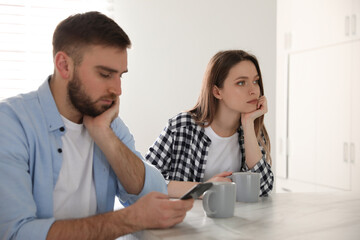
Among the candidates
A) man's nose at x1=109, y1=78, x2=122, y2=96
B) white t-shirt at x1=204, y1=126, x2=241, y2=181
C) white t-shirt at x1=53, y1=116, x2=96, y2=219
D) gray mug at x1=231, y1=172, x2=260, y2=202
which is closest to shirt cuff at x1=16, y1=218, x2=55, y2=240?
white t-shirt at x1=53, y1=116, x2=96, y2=219

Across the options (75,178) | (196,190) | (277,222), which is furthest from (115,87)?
(277,222)

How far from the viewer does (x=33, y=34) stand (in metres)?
2.31

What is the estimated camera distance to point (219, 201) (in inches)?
43.6

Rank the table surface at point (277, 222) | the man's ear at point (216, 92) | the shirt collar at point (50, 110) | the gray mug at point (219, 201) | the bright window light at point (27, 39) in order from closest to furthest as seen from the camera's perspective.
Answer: the table surface at point (277, 222) < the gray mug at point (219, 201) < the shirt collar at point (50, 110) < the man's ear at point (216, 92) < the bright window light at point (27, 39)

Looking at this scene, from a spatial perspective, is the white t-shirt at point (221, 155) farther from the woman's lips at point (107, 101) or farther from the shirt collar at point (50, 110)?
the shirt collar at point (50, 110)

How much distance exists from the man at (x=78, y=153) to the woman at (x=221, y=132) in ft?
1.60

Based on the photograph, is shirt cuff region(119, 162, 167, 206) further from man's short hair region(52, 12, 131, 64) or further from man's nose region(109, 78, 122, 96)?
man's short hair region(52, 12, 131, 64)

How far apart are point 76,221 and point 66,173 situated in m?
0.25

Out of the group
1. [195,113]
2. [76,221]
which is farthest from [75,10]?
[76,221]

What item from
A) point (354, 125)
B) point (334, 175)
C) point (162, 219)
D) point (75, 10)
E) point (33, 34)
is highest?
point (75, 10)

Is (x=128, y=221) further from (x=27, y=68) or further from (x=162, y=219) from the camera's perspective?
(x=27, y=68)

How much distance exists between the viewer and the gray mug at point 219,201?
111 centimetres

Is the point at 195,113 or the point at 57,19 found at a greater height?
the point at 57,19

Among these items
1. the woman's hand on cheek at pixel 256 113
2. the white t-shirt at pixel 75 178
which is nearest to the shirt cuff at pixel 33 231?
the white t-shirt at pixel 75 178
